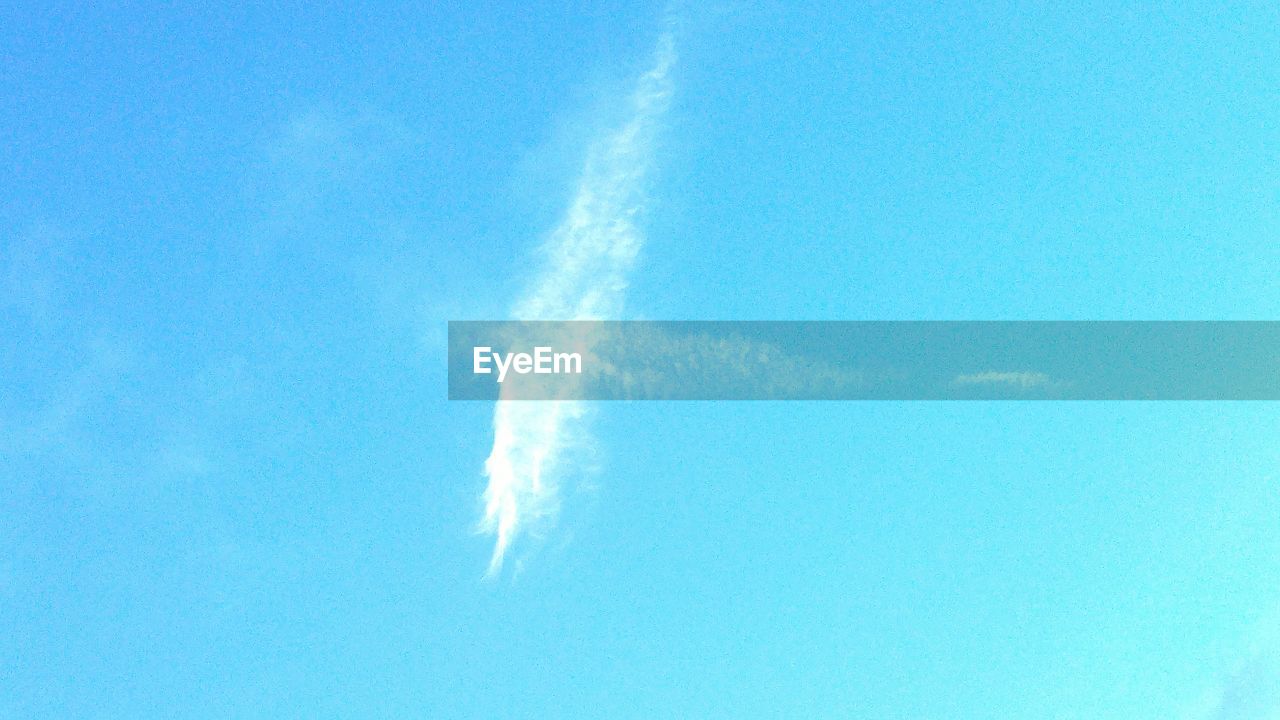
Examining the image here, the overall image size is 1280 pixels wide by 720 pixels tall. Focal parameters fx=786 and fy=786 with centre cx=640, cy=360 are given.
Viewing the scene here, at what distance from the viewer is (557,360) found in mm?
71875

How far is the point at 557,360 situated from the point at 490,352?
606 cm

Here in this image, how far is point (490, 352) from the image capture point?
70.7 metres
